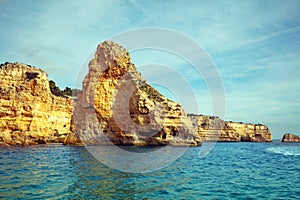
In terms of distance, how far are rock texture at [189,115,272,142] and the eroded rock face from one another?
1901 inches

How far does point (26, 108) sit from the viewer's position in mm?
47438

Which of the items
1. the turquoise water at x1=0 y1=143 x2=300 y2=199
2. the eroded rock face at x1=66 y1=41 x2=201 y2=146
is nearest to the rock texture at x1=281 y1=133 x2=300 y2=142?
the eroded rock face at x1=66 y1=41 x2=201 y2=146

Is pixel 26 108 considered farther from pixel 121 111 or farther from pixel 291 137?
pixel 291 137

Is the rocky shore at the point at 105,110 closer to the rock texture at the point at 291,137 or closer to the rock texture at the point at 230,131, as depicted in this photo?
the rock texture at the point at 230,131

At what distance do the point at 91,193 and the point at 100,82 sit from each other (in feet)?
116

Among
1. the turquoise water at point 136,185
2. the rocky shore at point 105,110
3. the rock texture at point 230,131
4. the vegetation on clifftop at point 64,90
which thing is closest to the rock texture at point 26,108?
the rocky shore at point 105,110

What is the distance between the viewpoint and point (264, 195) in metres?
12.4

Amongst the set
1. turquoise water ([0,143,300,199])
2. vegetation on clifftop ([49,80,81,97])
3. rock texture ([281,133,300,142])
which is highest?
vegetation on clifftop ([49,80,81,97])

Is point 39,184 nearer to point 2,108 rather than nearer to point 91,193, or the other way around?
point 91,193

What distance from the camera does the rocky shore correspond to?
44.2 metres

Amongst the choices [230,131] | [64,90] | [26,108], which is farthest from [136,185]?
[230,131]

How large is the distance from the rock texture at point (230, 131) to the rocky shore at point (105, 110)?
160 ft

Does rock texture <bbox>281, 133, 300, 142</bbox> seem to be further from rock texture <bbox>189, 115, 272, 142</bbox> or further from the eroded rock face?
the eroded rock face

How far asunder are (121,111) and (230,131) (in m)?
84.3
